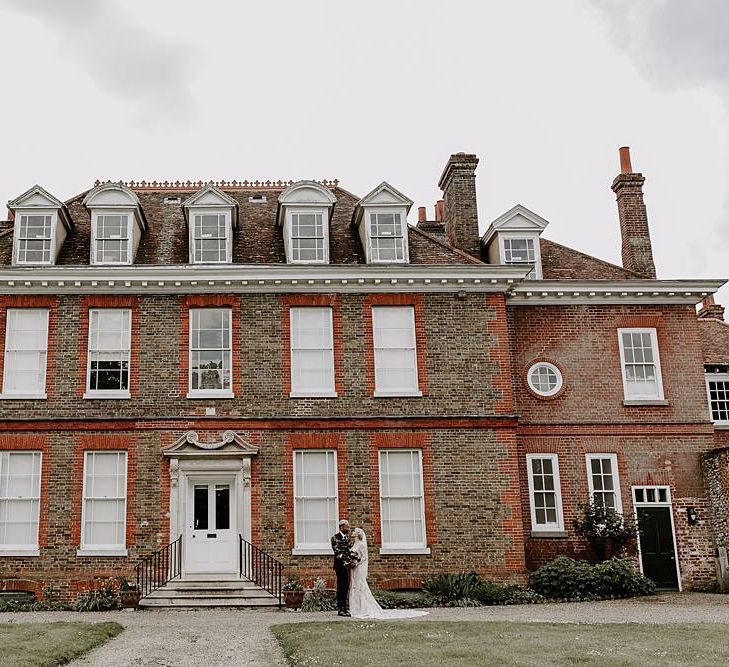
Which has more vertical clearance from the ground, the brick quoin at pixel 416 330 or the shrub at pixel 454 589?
the brick quoin at pixel 416 330

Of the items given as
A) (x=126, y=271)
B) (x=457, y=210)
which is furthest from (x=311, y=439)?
(x=457, y=210)

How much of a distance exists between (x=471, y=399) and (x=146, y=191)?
38.2 feet

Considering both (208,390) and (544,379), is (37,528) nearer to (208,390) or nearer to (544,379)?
(208,390)

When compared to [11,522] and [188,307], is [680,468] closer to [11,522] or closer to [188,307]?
[188,307]

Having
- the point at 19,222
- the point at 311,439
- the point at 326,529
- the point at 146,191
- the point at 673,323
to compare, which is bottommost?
the point at 326,529

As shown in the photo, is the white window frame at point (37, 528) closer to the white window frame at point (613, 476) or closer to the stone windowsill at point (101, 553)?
the stone windowsill at point (101, 553)

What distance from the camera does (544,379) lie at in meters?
24.4

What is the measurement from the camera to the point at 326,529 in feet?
72.3

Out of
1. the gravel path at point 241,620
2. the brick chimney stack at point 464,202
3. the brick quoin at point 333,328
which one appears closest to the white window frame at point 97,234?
the brick quoin at point 333,328

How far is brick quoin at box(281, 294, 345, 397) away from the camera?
2280 cm

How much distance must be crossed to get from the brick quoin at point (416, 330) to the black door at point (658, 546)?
6566 mm

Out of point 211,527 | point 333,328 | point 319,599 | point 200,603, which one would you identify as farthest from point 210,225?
point 319,599

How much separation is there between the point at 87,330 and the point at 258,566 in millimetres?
7023

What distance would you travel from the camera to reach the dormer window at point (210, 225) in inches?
940
